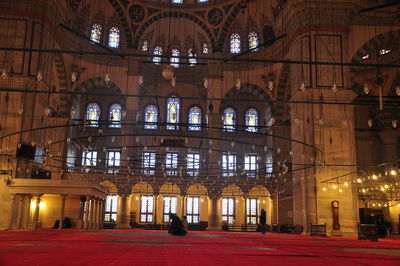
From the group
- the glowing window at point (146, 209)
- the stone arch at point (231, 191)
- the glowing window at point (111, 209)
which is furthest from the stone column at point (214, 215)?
the glowing window at point (111, 209)

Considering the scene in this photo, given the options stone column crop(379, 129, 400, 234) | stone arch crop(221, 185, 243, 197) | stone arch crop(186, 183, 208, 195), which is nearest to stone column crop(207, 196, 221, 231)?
stone arch crop(186, 183, 208, 195)

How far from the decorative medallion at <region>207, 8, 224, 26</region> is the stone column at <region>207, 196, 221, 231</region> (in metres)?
11.4

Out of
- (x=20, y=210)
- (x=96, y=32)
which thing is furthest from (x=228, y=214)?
(x=20, y=210)

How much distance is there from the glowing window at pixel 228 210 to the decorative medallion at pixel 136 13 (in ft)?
45.2

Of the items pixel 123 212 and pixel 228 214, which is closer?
pixel 123 212

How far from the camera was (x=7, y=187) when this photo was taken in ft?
53.7

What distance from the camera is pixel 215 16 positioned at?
26.8m

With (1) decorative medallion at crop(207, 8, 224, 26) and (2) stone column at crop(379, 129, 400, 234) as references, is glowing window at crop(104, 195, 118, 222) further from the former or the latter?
(2) stone column at crop(379, 129, 400, 234)

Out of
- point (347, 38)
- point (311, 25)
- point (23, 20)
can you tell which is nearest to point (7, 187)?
point (23, 20)

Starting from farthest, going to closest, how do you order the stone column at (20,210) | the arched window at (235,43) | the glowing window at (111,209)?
the glowing window at (111,209) → the arched window at (235,43) → the stone column at (20,210)

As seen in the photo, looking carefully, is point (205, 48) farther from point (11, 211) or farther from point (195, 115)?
point (11, 211)

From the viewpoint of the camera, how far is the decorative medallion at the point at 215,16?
1049 inches

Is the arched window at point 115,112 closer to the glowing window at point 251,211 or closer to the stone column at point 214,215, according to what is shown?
the stone column at point 214,215

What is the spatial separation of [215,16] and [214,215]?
12908mm
